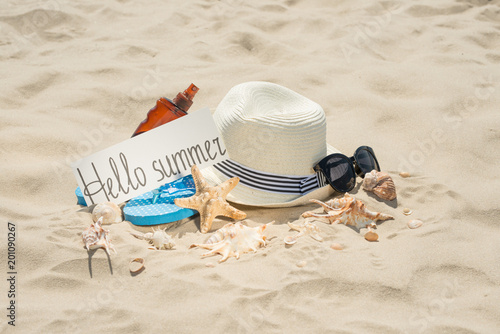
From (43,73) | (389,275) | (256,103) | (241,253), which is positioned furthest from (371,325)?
(43,73)

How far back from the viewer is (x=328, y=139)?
4363 millimetres

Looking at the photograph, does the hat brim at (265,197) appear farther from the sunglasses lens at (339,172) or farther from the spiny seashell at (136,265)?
the spiny seashell at (136,265)

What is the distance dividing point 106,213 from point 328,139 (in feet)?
6.73

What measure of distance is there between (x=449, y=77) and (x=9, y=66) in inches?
183

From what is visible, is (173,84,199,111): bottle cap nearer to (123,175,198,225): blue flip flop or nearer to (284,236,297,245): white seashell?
(123,175,198,225): blue flip flop

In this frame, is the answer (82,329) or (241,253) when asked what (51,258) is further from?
(241,253)

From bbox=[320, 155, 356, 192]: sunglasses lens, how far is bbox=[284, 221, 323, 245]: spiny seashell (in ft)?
1.53

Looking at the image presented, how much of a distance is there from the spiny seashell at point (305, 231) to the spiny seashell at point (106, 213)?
111 centimetres

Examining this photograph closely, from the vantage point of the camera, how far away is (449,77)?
16.9 feet

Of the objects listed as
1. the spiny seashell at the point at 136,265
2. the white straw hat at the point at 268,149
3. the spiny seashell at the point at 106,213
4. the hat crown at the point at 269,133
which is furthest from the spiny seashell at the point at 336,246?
the spiny seashell at the point at 106,213

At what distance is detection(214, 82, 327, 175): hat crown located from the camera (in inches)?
128

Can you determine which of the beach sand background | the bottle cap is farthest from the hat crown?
the beach sand background

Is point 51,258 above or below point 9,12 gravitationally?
below

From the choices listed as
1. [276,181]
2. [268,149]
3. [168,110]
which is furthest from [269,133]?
[168,110]
